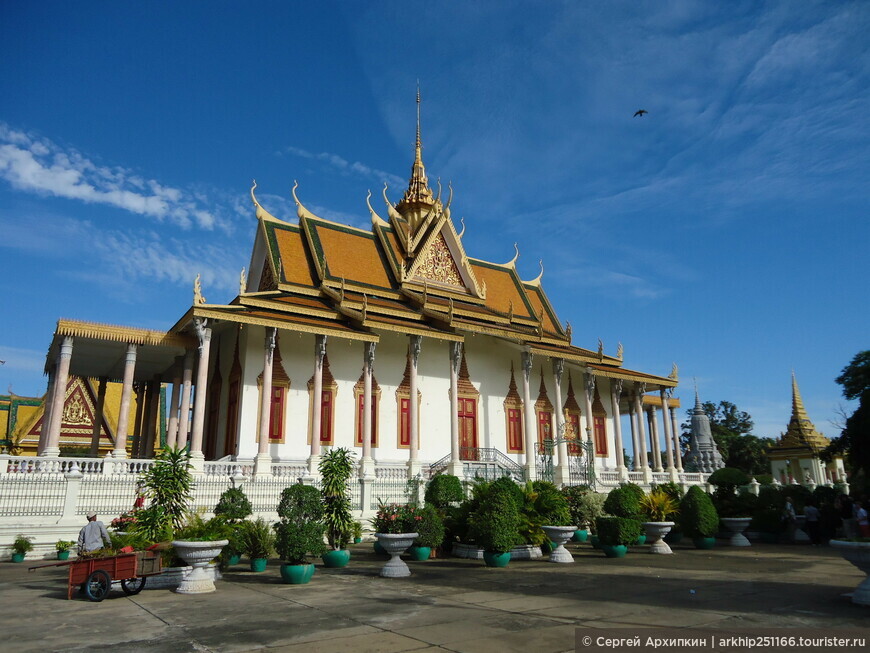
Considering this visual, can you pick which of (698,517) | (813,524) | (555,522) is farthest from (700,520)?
(555,522)

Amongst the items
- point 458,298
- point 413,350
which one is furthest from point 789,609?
point 458,298

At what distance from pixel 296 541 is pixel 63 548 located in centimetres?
584

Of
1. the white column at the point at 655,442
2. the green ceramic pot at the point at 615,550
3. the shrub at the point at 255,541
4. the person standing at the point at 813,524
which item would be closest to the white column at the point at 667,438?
the white column at the point at 655,442

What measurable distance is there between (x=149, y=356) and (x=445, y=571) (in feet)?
49.2

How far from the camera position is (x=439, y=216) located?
86.9ft

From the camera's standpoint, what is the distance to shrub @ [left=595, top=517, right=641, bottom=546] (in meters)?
11.8

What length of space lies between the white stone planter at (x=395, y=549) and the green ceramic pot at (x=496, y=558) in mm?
1502

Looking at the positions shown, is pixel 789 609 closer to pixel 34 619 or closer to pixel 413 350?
pixel 34 619

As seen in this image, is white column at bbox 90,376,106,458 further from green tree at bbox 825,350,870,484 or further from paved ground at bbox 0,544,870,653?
green tree at bbox 825,350,870,484

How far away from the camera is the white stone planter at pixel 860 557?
6.60m

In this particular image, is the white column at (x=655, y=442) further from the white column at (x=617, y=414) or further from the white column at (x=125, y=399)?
the white column at (x=125, y=399)

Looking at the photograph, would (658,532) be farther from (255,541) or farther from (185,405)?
(185,405)

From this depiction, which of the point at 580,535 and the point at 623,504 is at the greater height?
the point at 623,504

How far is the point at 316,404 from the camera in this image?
60.4 ft
